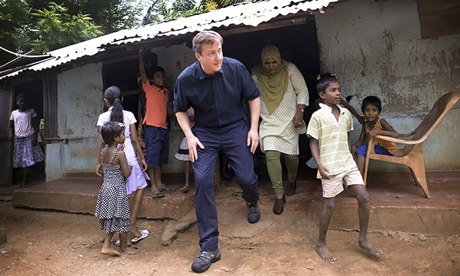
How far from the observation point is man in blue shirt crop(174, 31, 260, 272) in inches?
112

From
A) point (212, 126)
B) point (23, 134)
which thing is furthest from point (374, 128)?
point (23, 134)

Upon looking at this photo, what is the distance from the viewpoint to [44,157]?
707 centimetres

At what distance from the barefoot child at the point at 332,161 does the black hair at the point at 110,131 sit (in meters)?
1.95

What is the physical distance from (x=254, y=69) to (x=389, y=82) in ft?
5.97

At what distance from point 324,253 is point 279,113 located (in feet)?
5.34

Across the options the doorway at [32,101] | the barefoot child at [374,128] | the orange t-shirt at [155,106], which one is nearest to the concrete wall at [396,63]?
the barefoot child at [374,128]

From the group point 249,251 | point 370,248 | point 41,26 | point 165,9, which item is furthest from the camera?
point 165,9

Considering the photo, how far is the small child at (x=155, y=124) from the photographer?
14.2 feet

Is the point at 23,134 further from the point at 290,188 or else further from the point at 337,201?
the point at 337,201

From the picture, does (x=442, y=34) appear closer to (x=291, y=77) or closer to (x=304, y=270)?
(x=291, y=77)

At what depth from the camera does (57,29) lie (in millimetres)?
9453

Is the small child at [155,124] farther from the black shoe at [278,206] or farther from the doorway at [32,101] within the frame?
the doorway at [32,101]

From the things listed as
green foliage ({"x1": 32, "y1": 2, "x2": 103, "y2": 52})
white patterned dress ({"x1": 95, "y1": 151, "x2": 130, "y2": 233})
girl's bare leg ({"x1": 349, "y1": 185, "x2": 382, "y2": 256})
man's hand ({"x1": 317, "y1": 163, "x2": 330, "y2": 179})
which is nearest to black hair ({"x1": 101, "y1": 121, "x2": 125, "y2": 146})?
white patterned dress ({"x1": 95, "y1": 151, "x2": 130, "y2": 233})

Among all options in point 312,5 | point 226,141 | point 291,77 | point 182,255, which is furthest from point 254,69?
point 182,255
